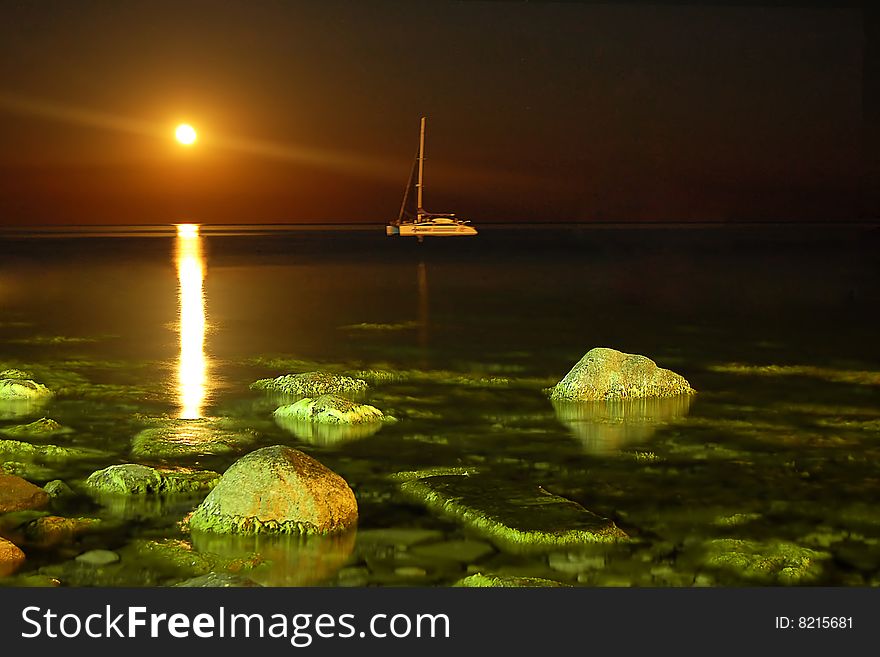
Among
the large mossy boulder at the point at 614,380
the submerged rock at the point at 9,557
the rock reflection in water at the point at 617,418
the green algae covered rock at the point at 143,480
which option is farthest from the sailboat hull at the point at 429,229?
the submerged rock at the point at 9,557

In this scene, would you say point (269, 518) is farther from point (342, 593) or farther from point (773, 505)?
point (773, 505)

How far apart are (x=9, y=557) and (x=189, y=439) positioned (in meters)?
2.84

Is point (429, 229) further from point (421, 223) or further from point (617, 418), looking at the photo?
point (617, 418)

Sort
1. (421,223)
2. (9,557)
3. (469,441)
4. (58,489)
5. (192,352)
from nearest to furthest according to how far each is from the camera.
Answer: (9,557)
(58,489)
(469,441)
(192,352)
(421,223)

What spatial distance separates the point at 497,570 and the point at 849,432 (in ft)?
14.4

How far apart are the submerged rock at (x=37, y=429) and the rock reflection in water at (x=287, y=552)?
2855 mm

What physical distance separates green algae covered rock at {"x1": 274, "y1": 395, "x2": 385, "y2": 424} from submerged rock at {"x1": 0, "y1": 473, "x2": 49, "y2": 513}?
8.59 feet

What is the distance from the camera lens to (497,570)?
19.3 ft

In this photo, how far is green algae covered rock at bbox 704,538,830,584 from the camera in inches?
231

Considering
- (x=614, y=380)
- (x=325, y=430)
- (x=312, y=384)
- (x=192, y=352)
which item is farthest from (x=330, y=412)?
(x=192, y=352)

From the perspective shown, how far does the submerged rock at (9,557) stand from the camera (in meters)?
5.75

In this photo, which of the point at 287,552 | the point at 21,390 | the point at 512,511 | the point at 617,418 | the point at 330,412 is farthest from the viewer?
the point at 21,390

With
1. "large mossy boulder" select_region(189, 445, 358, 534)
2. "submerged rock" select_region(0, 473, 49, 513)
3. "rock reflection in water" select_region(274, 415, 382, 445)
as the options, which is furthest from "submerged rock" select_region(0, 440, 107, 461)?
"large mossy boulder" select_region(189, 445, 358, 534)

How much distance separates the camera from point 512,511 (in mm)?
6742
